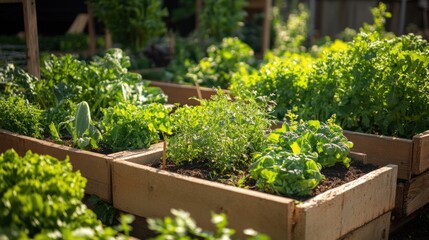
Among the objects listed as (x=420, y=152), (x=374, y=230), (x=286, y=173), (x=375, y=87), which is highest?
(x=375, y=87)

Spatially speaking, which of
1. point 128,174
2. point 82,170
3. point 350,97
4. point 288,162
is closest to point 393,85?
point 350,97

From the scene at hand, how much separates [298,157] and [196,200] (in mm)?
621

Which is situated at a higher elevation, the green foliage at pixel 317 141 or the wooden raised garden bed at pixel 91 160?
the green foliage at pixel 317 141

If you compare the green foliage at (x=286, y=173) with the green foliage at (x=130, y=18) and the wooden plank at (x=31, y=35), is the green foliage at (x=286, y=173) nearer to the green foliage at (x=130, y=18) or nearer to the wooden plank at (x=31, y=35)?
the wooden plank at (x=31, y=35)

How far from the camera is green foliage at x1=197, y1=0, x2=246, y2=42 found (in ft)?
25.7

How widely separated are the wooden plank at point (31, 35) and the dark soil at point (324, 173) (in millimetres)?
1797

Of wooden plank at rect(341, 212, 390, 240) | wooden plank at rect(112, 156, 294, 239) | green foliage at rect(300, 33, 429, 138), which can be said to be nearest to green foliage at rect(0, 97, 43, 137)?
wooden plank at rect(112, 156, 294, 239)

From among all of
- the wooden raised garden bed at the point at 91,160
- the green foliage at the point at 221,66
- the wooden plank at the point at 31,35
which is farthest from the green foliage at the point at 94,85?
the green foliage at the point at 221,66

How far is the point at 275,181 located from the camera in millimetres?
3207

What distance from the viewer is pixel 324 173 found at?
364 centimetres

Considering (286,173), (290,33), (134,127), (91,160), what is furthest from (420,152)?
(290,33)

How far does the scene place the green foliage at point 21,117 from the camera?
4242 millimetres

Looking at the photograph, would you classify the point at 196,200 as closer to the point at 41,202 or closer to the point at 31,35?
the point at 41,202

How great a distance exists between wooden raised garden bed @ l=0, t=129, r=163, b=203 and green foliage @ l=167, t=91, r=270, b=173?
0.25m
